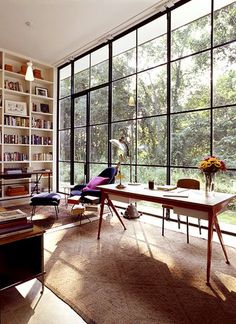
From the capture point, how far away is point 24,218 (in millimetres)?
1870

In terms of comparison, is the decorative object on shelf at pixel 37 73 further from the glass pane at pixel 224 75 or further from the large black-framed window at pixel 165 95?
the glass pane at pixel 224 75

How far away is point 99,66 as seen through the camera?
5199 millimetres

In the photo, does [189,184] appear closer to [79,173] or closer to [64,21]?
[79,173]

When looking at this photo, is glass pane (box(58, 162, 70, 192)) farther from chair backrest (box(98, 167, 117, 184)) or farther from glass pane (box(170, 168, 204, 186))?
glass pane (box(170, 168, 204, 186))

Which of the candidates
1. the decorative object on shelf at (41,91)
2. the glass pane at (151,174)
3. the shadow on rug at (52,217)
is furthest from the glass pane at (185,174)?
the decorative object on shelf at (41,91)

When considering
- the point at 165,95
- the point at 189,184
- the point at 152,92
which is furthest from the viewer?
the point at 152,92

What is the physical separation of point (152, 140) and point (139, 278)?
8.54ft

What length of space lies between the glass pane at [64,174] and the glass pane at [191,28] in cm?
374

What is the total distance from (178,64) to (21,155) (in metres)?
4.03

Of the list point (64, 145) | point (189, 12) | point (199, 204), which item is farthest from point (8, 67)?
point (199, 204)

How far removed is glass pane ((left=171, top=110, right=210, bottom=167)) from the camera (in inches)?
140

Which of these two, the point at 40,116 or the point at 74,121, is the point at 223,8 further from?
the point at 40,116

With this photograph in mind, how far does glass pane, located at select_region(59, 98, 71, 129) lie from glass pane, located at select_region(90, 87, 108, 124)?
37.2 inches

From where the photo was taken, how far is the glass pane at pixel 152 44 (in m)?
4.02
